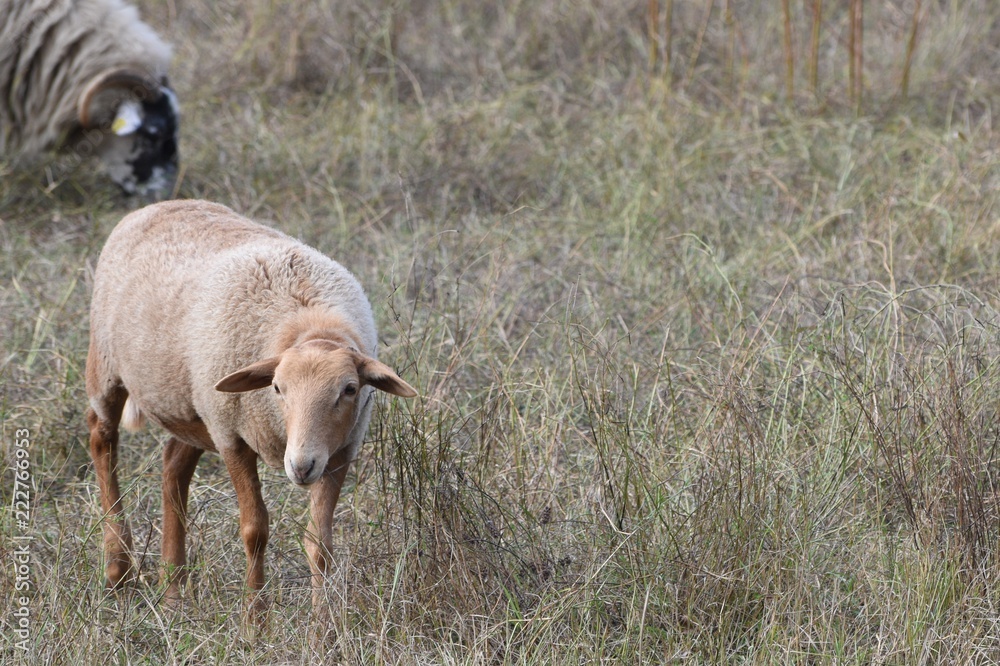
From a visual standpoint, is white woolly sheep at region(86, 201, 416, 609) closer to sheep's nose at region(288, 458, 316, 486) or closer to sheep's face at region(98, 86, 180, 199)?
sheep's nose at region(288, 458, 316, 486)

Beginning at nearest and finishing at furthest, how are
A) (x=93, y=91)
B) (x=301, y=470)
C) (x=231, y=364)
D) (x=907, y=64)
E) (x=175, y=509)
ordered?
(x=301, y=470), (x=231, y=364), (x=175, y=509), (x=93, y=91), (x=907, y=64)

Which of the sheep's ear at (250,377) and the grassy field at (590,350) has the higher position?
the sheep's ear at (250,377)

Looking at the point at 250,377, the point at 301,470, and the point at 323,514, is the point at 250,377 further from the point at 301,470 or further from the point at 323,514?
the point at 323,514

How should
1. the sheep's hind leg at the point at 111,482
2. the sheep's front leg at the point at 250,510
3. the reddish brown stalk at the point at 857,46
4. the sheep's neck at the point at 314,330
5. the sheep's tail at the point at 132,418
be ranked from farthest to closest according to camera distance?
the reddish brown stalk at the point at 857,46
the sheep's tail at the point at 132,418
the sheep's hind leg at the point at 111,482
the sheep's front leg at the point at 250,510
the sheep's neck at the point at 314,330

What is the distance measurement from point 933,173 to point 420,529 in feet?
13.5

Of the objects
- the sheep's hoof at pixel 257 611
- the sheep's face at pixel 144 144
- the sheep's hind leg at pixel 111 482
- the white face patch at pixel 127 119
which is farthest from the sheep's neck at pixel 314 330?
the white face patch at pixel 127 119

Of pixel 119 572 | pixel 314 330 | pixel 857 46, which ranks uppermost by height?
pixel 314 330

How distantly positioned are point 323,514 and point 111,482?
2.83 feet

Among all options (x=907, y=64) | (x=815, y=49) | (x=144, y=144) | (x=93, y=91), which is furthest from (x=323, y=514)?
(x=907, y=64)

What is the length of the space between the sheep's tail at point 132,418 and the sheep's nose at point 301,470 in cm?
112

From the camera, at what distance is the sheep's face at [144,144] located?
6324mm

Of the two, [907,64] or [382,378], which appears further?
[907,64]

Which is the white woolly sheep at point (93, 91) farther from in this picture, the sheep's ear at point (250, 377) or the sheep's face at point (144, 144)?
the sheep's ear at point (250, 377)

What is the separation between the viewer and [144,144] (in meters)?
6.35
